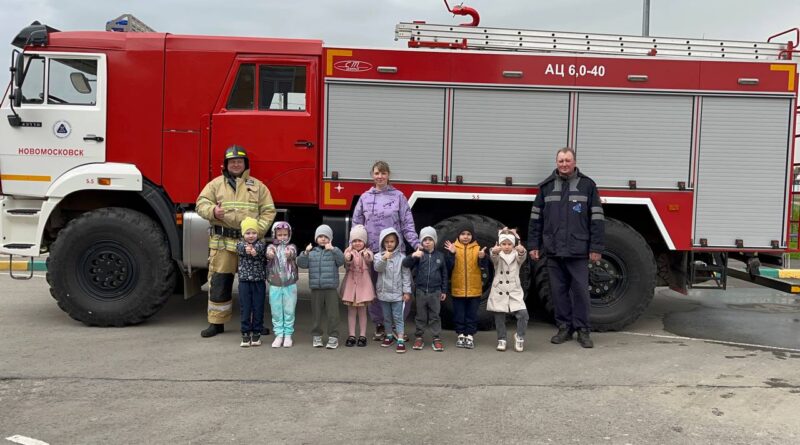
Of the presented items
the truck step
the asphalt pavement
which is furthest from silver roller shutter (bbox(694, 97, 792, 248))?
the truck step

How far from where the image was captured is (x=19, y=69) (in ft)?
19.0

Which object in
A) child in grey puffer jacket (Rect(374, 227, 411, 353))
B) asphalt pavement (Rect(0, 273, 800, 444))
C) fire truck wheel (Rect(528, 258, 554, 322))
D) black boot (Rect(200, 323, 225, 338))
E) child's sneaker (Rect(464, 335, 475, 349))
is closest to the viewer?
asphalt pavement (Rect(0, 273, 800, 444))

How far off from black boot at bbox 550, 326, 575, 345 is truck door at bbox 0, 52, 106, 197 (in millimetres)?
4732

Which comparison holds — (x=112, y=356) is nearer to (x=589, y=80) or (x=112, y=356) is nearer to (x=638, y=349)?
(x=638, y=349)

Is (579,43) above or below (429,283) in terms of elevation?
above

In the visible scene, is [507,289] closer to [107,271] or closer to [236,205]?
[236,205]

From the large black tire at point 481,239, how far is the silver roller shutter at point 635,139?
43.7 inches

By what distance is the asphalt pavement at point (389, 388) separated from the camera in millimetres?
3666

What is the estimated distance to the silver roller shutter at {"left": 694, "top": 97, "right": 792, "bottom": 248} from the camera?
19.7ft

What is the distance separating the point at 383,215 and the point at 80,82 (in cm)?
328

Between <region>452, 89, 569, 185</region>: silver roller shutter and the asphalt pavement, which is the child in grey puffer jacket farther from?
Result: <region>452, 89, 569, 185</region>: silver roller shutter

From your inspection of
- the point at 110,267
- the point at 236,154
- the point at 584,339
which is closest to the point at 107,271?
the point at 110,267

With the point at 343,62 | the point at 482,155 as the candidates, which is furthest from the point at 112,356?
the point at 482,155

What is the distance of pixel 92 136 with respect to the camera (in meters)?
5.96
